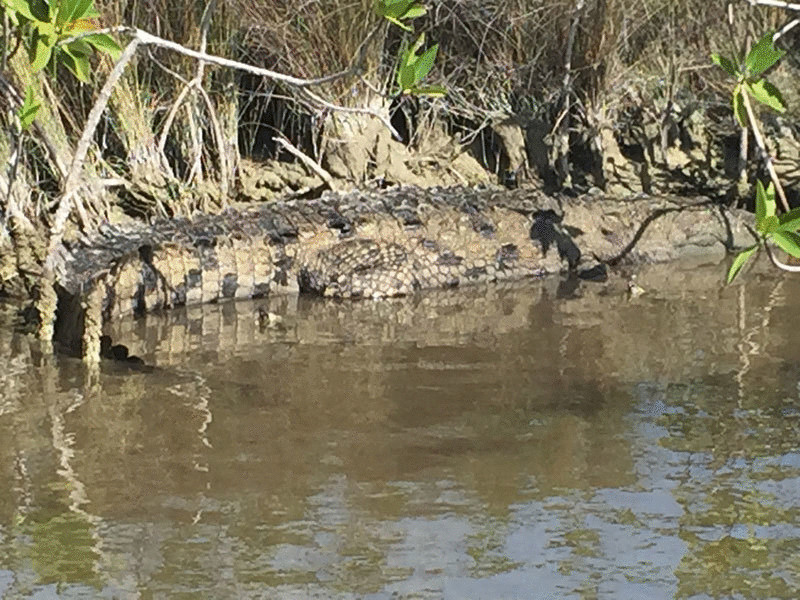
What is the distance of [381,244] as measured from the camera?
827cm

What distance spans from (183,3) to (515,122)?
2490 mm

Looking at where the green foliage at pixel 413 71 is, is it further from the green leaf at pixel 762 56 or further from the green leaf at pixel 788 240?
the green leaf at pixel 788 240

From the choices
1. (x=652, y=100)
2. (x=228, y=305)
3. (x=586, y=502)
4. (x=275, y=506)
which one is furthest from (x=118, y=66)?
(x=652, y=100)

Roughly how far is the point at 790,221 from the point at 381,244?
342 centimetres

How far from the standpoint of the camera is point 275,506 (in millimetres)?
4512

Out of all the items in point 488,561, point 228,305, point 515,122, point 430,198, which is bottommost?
point 488,561

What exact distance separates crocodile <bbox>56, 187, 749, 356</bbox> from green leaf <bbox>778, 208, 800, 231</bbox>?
3.13 meters

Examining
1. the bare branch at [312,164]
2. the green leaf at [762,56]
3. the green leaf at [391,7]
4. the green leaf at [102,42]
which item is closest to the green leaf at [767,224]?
the green leaf at [762,56]

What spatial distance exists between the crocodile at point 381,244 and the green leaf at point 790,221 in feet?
10.3

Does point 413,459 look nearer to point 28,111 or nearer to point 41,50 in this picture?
point 41,50

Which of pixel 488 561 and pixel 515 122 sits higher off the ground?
pixel 515 122

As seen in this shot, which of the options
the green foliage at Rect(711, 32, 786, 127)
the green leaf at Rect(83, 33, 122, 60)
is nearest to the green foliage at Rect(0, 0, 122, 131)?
the green leaf at Rect(83, 33, 122, 60)

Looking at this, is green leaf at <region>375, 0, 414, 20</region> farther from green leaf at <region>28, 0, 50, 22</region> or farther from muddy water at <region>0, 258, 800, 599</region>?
muddy water at <region>0, 258, 800, 599</region>

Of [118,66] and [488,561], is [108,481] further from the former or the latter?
[118,66]
